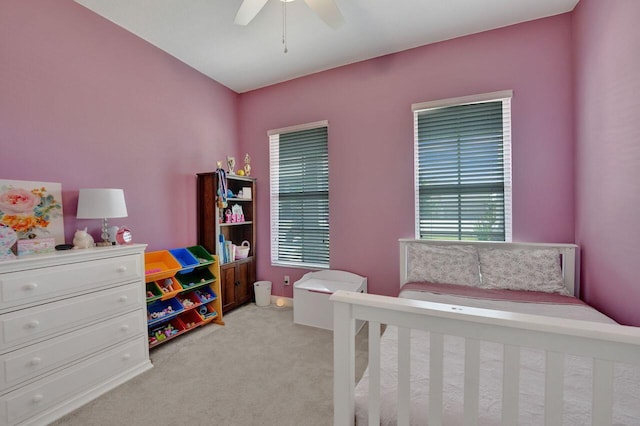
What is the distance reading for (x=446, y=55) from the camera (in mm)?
2578

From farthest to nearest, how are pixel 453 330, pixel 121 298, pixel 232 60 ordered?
pixel 232 60 < pixel 121 298 < pixel 453 330

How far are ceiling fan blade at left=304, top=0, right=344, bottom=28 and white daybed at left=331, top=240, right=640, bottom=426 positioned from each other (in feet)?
5.94

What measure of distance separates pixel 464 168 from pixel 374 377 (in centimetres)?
226

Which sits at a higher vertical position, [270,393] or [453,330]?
[453,330]

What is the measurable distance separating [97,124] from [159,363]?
2.03 meters

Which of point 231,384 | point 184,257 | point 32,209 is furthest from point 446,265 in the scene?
point 32,209

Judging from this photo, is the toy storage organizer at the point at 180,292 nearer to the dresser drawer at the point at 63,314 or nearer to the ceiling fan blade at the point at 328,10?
the dresser drawer at the point at 63,314

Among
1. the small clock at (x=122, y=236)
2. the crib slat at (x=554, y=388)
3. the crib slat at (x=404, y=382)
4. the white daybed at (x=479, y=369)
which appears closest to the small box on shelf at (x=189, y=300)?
the small clock at (x=122, y=236)

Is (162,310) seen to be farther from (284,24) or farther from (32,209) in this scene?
(284,24)

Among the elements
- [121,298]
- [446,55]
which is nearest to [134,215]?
[121,298]

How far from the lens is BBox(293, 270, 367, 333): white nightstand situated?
266 centimetres

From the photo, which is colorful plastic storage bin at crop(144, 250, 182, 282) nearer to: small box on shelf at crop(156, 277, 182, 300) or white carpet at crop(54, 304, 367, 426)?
small box on shelf at crop(156, 277, 182, 300)

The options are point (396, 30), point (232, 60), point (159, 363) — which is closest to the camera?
point (159, 363)

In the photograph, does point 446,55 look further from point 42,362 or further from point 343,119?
point 42,362
